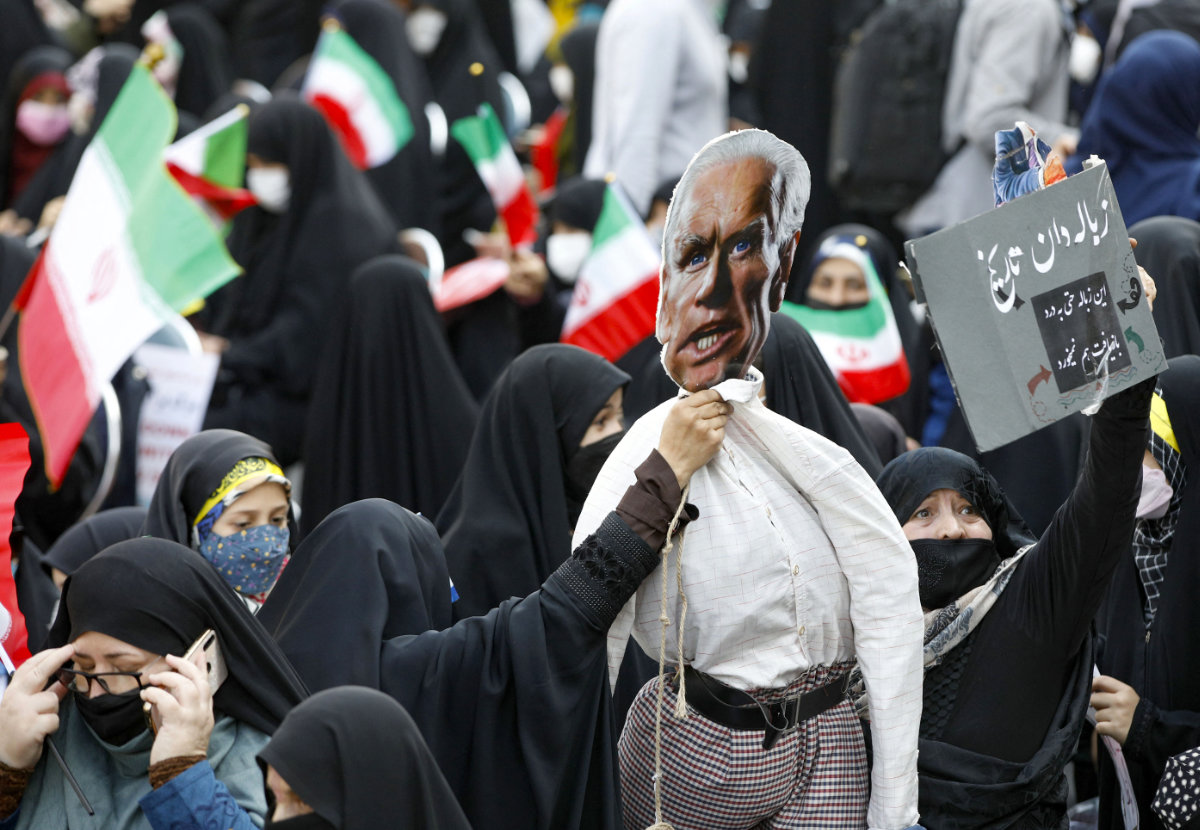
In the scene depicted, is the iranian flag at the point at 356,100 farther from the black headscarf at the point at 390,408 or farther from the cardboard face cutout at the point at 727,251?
the cardboard face cutout at the point at 727,251

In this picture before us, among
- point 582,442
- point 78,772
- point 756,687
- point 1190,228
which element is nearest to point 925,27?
point 1190,228

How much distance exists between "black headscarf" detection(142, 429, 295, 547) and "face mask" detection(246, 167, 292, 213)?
2669mm

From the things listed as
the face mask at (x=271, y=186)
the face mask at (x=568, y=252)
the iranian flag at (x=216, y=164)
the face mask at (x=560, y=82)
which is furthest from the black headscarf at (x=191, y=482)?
the face mask at (x=560, y=82)

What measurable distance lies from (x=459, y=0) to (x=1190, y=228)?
499cm

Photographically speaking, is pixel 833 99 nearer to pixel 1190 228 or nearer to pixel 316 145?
pixel 316 145

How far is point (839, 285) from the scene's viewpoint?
5.71 m

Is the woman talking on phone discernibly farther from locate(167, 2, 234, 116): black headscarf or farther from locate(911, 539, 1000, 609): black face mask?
locate(167, 2, 234, 116): black headscarf

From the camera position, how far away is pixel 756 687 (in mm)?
2799

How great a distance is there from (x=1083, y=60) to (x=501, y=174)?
2673mm

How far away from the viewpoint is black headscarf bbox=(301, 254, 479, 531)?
5.58 m

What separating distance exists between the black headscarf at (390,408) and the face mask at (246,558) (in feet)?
5.73

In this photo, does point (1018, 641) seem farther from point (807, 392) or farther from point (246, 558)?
point (246, 558)

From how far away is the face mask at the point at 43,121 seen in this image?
26.4 feet

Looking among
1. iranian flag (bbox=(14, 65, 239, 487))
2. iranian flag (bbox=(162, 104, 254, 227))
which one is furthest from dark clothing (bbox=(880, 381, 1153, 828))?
iranian flag (bbox=(162, 104, 254, 227))
